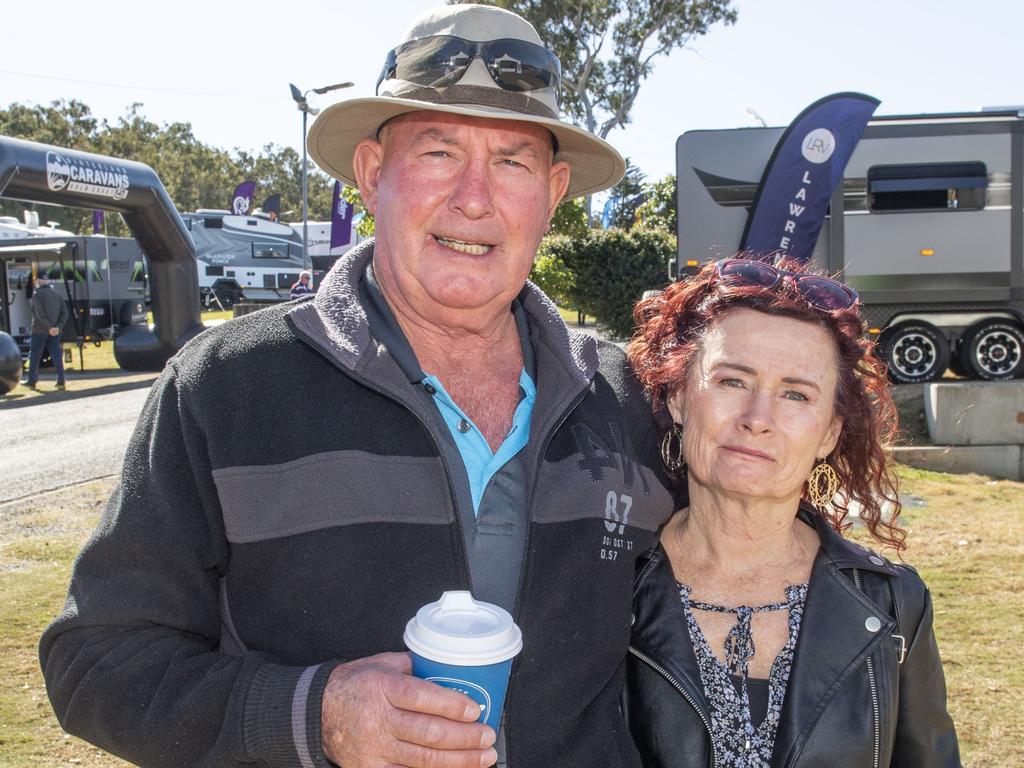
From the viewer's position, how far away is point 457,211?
209 cm

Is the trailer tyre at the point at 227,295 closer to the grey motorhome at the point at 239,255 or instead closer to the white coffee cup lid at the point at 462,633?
the grey motorhome at the point at 239,255

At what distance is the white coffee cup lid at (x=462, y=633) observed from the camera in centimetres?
139

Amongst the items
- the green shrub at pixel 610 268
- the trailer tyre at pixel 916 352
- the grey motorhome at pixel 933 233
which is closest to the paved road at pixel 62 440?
the grey motorhome at pixel 933 233

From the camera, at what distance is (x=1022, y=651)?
4824mm

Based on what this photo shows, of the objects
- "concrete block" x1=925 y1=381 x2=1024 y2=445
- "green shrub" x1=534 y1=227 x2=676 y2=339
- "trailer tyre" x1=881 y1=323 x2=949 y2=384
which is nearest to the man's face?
"concrete block" x1=925 y1=381 x2=1024 y2=445

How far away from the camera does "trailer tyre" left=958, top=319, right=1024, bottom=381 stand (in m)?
12.0

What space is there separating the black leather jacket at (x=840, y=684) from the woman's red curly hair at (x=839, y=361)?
29 cm

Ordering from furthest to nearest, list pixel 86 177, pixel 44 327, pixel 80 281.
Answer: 1. pixel 80 281
2. pixel 44 327
3. pixel 86 177

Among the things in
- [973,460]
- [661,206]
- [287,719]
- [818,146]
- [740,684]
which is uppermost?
[661,206]

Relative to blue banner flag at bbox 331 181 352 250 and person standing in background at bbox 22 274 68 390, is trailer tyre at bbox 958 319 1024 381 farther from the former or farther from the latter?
person standing in background at bbox 22 274 68 390

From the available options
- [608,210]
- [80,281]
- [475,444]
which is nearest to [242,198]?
[608,210]

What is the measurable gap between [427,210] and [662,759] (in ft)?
4.35

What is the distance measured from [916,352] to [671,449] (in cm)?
1080

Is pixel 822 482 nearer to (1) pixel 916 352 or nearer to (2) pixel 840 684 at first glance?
(2) pixel 840 684
